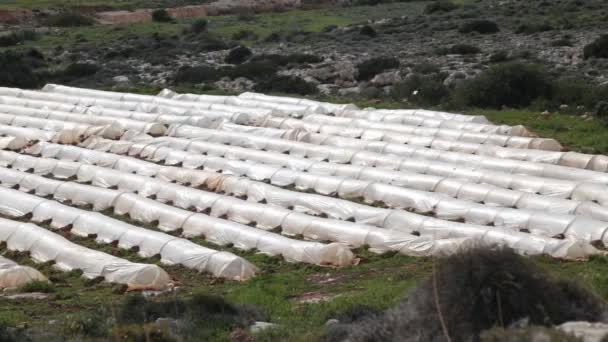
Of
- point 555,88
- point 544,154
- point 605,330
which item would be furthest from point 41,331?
point 555,88

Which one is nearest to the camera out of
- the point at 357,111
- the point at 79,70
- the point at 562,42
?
the point at 357,111

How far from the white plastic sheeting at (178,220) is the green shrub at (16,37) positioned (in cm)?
3324

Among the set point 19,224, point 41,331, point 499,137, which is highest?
point 41,331

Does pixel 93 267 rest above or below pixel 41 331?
below

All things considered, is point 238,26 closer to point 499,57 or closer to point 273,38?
point 273,38

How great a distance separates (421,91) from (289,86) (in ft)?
20.3

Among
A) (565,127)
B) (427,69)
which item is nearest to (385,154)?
(565,127)

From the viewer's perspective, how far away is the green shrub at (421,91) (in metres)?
33.9

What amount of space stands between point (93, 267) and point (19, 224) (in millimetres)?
3482

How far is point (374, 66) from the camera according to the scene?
40531 mm

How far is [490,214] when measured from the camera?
63.2 feet

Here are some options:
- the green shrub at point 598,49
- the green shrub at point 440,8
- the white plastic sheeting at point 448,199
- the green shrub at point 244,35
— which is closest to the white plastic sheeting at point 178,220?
the white plastic sheeting at point 448,199

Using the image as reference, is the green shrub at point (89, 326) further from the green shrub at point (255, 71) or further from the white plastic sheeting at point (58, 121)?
the green shrub at point (255, 71)

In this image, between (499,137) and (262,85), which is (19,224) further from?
(262,85)
